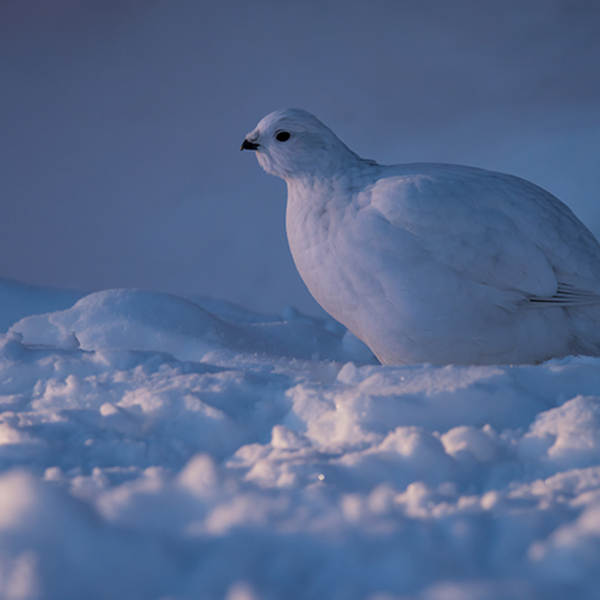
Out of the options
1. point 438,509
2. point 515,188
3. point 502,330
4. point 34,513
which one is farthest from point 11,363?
point 515,188

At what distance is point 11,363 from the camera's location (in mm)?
1417

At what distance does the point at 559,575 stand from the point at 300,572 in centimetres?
32

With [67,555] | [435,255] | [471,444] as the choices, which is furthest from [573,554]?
[435,255]

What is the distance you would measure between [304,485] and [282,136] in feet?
4.60

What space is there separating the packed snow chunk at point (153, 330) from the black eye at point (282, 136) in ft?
2.59

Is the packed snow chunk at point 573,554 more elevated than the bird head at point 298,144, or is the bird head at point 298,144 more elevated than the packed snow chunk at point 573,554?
the bird head at point 298,144

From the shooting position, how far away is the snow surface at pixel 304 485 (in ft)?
2.22

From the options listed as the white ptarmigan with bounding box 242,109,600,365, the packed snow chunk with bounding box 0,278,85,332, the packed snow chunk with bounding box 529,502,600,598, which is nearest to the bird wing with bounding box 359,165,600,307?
the white ptarmigan with bounding box 242,109,600,365

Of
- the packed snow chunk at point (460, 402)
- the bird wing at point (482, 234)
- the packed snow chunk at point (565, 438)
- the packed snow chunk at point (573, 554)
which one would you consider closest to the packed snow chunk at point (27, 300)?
the bird wing at point (482, 234)

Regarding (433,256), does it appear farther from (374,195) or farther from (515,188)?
(515,188)

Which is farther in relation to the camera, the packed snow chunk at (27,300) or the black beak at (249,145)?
the packed snow chunk at (27,300)

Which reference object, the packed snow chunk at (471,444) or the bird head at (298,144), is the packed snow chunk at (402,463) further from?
the bird head at (298,144)

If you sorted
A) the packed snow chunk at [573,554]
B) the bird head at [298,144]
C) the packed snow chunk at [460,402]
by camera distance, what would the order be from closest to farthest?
the packed snow chunk at [573,554]
the packed snow chunk at [460,402]
the bird head at [298,144]

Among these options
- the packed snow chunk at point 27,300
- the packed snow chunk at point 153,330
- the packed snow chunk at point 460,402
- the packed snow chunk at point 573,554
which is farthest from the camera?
the packed snow chunk at point 27,300
